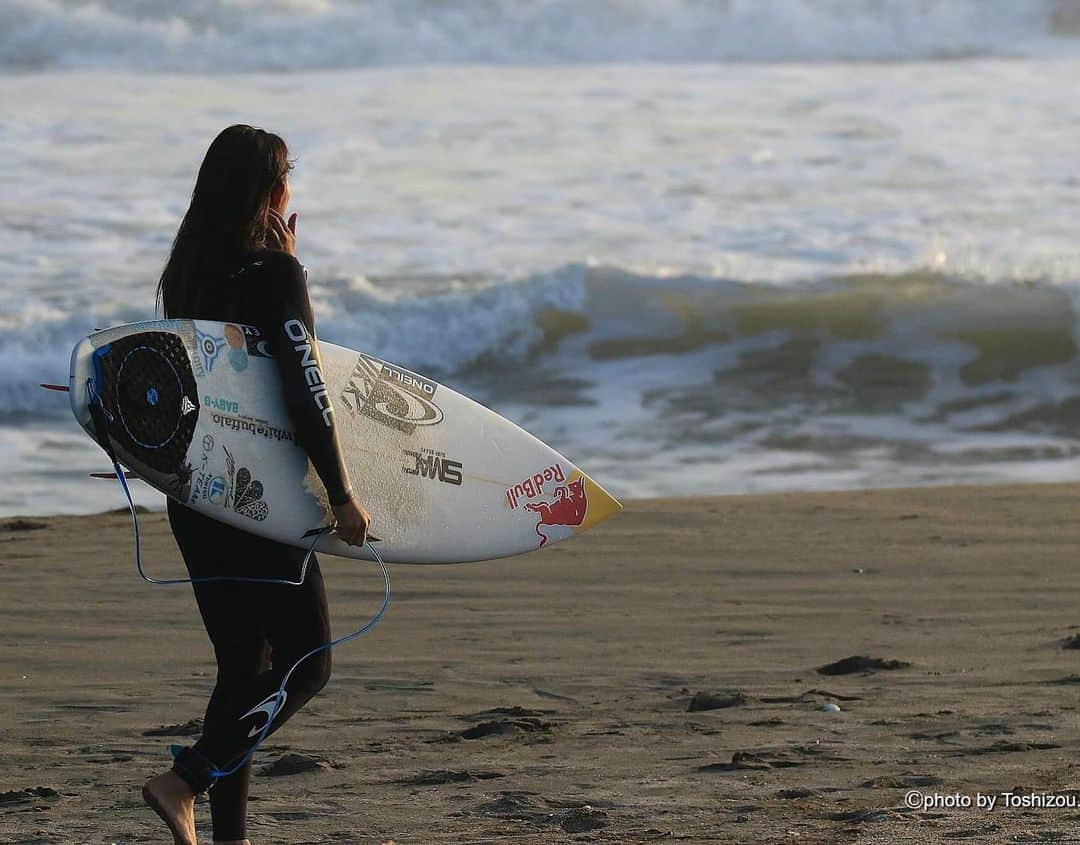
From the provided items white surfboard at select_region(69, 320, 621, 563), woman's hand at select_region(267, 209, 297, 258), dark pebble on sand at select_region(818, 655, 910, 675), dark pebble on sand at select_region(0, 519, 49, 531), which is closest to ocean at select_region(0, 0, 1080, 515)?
dark pebble on sand at select_region(0, 519, 49, 531)

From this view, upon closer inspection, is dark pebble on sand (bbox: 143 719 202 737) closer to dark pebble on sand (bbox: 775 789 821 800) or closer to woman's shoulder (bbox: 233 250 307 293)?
dark pebble on sand (bbox: 775 789 821 800)

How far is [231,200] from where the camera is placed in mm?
2648

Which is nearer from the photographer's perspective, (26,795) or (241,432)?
(241,432)

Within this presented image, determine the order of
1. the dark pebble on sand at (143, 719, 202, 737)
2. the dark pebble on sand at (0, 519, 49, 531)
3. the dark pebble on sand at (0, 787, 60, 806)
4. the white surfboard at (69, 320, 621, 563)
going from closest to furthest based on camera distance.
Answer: the white surfboard at (69, 320, 621, 563) < the dark pebble on sand at (0, 787, 60, 806) < the dark pebble on sand at (143, 719, 202, 737) < the dark pebble on sand at (0, 519, 49, 531)

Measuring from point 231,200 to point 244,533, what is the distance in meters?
0.57

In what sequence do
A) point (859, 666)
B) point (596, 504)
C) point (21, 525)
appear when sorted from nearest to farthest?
point (596, 504) → point (859, 666) → point (21, 525)

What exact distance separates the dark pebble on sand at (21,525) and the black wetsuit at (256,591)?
12.4 ft

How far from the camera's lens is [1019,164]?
Answer: 56.2ft

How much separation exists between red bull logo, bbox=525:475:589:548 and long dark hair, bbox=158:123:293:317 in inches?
37.5

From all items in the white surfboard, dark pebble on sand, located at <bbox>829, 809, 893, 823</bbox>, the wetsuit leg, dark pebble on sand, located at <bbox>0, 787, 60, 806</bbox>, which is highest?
the white surfboard

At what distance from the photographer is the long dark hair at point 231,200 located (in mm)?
2645

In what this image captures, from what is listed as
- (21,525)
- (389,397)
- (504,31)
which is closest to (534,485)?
(389,397)

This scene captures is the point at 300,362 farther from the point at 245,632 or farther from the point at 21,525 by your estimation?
the point at 21,525

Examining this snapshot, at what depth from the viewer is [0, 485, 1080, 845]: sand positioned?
3207 mm
